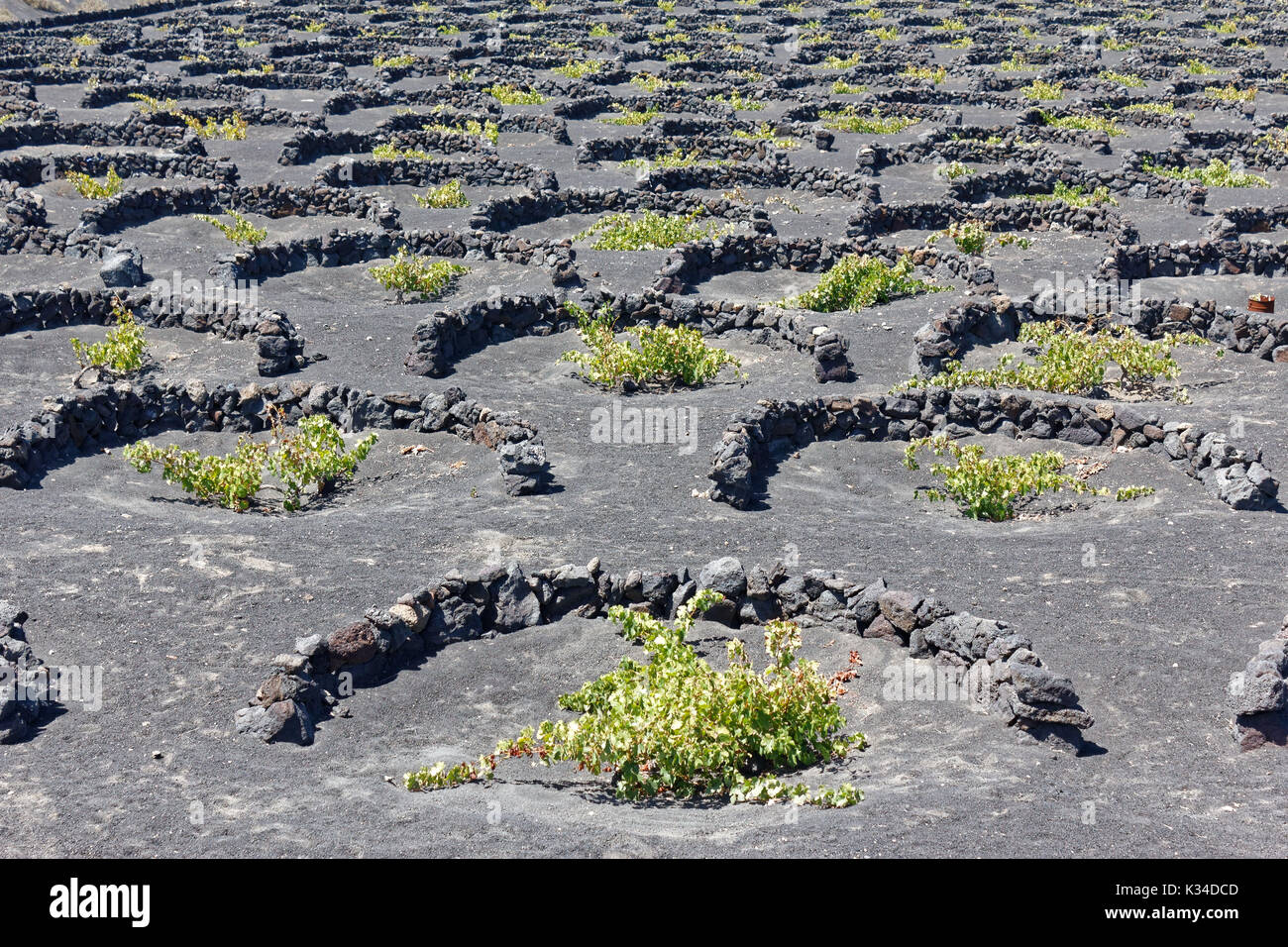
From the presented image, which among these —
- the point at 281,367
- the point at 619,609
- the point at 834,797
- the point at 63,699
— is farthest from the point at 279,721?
the point at 281,367

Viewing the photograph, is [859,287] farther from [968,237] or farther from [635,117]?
[635,117]

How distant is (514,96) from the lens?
4291 cm

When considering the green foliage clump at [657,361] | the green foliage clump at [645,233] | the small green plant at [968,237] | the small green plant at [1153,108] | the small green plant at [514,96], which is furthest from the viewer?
the small green plant at [514,96]

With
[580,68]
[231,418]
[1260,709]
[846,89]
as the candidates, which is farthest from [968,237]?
[580,68]

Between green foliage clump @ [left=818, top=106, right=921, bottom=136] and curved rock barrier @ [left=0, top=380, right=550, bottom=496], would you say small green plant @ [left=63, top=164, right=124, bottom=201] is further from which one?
green foliage clump @ [left=818, top=106, right=921, bottom=136]

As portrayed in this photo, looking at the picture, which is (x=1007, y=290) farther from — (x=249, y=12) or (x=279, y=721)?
(x=249, y=12)

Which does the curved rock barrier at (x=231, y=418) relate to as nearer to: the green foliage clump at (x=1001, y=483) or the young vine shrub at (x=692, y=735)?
the green foliage clump at (x=1001, y=483)

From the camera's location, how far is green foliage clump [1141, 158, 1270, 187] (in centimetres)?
2959

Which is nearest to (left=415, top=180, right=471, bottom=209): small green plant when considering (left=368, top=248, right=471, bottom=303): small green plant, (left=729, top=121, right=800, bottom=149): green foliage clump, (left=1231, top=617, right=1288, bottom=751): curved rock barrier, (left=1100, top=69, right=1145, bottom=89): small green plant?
(left=368, top=248, right=471, bottom=303): small green plant

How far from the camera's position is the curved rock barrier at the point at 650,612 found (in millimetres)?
8758

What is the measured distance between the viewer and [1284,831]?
6969 millimetres

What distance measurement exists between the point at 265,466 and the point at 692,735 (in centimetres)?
771

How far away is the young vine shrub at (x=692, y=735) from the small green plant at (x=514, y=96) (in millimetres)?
36708

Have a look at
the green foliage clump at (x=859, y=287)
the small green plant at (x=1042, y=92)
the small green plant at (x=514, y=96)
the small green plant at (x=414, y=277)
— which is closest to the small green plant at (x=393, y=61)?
the small green plant at (x=514, y=96)
